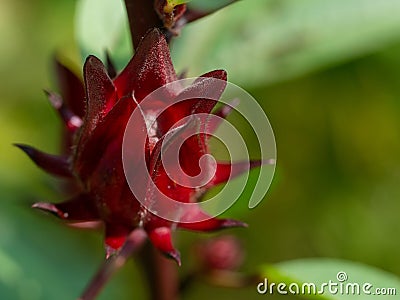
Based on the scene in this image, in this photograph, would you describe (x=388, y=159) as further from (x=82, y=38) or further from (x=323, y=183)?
(x=82, y=38)

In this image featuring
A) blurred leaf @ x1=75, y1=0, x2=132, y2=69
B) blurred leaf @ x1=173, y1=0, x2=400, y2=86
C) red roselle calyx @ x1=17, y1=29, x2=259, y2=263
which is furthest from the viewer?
blurred leaf @ x1=173, y1=0, x2=400, y2=86

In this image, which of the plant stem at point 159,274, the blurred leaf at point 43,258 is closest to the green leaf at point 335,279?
the plant stem at point 159,274

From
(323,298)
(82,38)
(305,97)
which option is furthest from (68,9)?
(323,298)

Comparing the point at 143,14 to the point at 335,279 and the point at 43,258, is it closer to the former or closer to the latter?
the point at 335,279

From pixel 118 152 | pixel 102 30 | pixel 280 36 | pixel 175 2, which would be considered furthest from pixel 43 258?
pixel 175 2

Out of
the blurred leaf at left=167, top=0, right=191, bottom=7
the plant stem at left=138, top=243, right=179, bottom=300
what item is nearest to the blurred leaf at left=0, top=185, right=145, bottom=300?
the plant stem at left=138, top=243, right=179, bottom=300

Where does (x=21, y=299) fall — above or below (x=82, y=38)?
below

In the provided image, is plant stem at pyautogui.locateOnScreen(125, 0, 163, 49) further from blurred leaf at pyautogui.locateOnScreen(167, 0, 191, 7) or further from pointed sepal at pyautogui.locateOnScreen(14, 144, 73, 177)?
pointed sepal at pyautogui.locateOnScreen(14, 144, 73, 177)

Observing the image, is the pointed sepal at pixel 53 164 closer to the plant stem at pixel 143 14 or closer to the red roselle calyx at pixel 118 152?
the red roselle calyx at pixel 118 152
